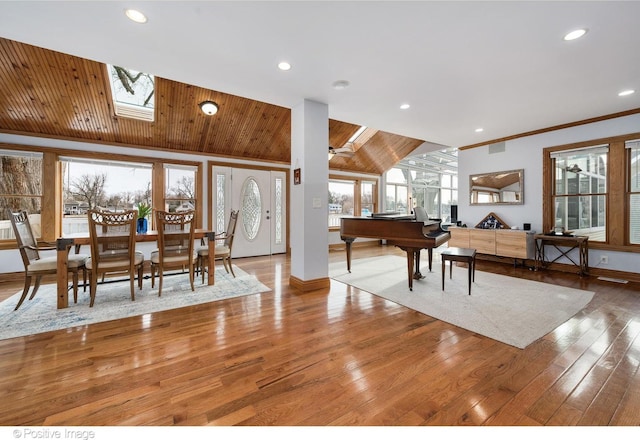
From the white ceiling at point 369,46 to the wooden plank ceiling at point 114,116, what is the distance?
1422mm

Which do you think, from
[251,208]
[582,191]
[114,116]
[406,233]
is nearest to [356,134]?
[251,208]

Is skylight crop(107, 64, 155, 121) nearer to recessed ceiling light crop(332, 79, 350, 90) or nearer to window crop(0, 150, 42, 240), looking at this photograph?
window crop(0, 150, 42, 240)

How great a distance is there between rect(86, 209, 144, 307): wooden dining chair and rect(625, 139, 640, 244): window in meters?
6.92

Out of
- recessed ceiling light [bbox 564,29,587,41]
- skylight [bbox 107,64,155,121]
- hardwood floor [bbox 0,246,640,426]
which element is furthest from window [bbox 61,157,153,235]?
recessed ceiling light [bbox 564,29,587,41]

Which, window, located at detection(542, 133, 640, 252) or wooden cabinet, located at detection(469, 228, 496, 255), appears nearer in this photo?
window, located at detection(542, 133, 640, 252)

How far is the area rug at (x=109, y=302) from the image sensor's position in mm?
2479

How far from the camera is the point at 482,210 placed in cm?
584

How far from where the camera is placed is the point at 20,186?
4.21 m

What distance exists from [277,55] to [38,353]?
315 cm

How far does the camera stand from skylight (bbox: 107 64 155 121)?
4258mm

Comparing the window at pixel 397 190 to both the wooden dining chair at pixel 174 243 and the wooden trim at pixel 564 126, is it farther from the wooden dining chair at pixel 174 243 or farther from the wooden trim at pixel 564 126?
the wooden dining chair at pixel 174 243

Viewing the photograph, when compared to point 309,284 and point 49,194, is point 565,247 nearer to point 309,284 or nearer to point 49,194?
point 309,284

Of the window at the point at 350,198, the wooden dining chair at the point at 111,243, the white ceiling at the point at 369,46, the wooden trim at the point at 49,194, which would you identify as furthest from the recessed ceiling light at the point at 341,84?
the wooden trim at the point at 49,194
